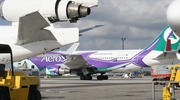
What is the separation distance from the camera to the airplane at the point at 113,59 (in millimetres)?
46312

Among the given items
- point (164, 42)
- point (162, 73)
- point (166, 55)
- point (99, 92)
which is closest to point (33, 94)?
point (162, 73)

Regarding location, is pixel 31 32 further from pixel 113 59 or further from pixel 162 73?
pixel 113 59

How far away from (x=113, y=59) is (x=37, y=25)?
3476 cm

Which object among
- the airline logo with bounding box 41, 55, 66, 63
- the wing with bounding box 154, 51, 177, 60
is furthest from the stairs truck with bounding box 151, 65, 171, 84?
the airline logo with bounding box 41, 55, 66, 63

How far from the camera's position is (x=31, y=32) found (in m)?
15.1

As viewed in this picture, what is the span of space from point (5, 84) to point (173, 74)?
6552 millimetres

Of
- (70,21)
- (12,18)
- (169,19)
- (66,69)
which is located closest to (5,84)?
(12,18)

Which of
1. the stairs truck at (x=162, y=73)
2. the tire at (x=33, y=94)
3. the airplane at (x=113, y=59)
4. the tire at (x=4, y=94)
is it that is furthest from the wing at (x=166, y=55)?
the tire at (x=4, y=94)

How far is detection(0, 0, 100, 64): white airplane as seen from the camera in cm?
1055

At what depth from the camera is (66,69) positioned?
48125 mm

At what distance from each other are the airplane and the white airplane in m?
31.1

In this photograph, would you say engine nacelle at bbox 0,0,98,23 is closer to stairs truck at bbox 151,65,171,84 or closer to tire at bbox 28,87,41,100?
tire at bbox 28,87,41,100

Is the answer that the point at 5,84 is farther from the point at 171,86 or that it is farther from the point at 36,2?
the point at 171,86

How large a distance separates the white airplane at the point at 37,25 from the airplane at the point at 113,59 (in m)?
31.1
